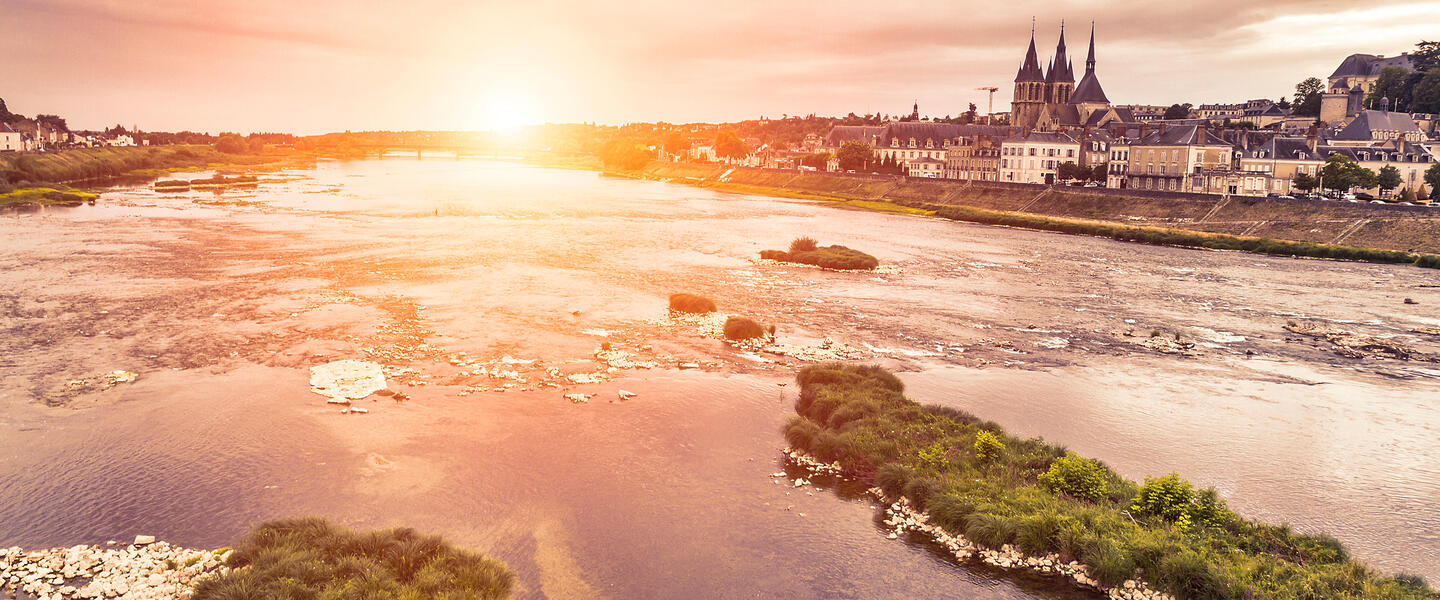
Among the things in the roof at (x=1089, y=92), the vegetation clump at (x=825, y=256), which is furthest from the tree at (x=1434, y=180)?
the roof at (x=1089, y=92)

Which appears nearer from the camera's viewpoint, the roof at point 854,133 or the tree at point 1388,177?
the tree at point 1388,177

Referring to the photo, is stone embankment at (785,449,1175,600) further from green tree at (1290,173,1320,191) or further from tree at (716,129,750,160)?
tree at (716,129,750,160)

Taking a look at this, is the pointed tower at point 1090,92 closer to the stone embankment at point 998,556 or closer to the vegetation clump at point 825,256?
the vegetation clump at point 825,256

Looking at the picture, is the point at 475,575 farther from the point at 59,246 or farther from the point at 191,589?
the point at 59,246

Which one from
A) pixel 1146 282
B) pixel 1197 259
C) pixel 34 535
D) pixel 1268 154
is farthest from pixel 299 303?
pixel 1268 154

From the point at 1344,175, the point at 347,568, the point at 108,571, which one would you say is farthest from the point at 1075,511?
the point at 1344,175

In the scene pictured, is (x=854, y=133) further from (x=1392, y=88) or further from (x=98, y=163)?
(x=98, y=163)

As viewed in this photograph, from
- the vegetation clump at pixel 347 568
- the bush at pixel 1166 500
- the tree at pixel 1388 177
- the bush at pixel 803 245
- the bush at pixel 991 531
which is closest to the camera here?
the vegetation clump at pixel 347 568
